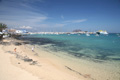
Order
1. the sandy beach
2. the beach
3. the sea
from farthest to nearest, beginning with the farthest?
the sea, the beach, the sandy beach

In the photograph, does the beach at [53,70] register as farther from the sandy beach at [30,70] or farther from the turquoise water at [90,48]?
the turquoise water at [90,48]

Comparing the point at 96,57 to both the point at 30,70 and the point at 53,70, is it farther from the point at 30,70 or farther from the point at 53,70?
the point at 30,70

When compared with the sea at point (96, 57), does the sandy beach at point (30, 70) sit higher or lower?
higher

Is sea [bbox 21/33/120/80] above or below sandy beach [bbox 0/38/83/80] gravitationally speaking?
below

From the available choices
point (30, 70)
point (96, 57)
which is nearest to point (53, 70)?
point (30, 70)

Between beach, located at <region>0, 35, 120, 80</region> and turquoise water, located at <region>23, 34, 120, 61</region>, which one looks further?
turquoise water, located at <region>23, 34, 120, 61</region>

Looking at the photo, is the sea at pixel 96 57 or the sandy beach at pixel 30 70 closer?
the sandy beach at pixel 30 70

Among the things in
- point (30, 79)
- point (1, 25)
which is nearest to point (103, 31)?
point (1, 25)

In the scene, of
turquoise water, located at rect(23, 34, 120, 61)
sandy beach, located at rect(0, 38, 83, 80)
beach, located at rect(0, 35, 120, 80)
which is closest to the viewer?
sandy beach, located at rect(0, 38, 83, 80)

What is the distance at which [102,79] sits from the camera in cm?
750

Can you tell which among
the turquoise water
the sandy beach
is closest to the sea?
the turquoise water

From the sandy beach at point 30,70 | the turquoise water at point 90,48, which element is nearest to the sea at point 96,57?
the turquoise water at point 90,48

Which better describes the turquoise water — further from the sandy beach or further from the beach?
the sandy beach

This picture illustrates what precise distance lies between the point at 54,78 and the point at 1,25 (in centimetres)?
7795
